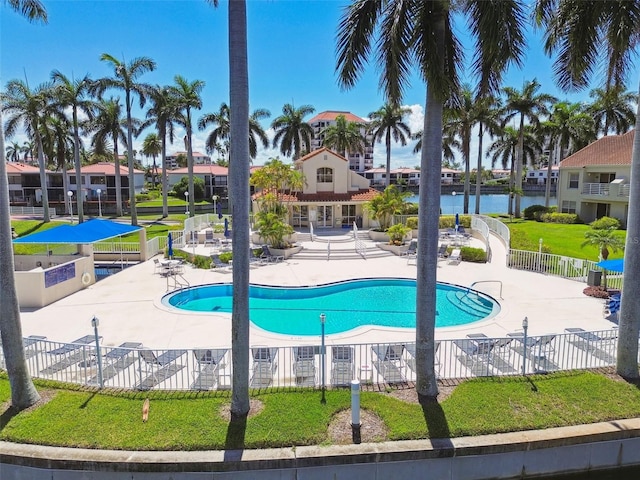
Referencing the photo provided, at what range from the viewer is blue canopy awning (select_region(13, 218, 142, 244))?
55.0 feet

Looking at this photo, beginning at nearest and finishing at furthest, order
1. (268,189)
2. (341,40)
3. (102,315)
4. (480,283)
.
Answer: (341,40) → (102,315) → (480,283) → (268,189)

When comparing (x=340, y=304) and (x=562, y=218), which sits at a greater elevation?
(x=562, y=218)

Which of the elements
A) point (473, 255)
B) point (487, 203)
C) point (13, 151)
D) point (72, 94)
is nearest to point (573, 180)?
point (473, 255)

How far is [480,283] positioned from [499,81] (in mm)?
11696

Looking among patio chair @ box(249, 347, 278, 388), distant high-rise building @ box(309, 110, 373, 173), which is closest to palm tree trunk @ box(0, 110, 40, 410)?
patio chair @ box(249, 347, 278, 388)

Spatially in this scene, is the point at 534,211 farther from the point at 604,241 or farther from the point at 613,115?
the point at 604,241

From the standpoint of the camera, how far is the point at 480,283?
18.2 meters

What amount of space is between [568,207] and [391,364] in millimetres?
37411

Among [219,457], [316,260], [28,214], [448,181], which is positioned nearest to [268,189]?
[316,260]

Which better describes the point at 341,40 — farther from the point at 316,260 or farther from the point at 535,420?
the point at 316,260

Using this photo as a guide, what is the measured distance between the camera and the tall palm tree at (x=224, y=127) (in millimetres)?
40438

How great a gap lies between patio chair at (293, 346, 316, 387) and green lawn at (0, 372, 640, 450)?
20.4 inches

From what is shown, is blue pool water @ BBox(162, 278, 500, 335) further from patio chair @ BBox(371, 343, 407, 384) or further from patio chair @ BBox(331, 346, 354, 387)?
patio chair @ BBox(331, 346, 354, 387)

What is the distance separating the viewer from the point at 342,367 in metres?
9.07
